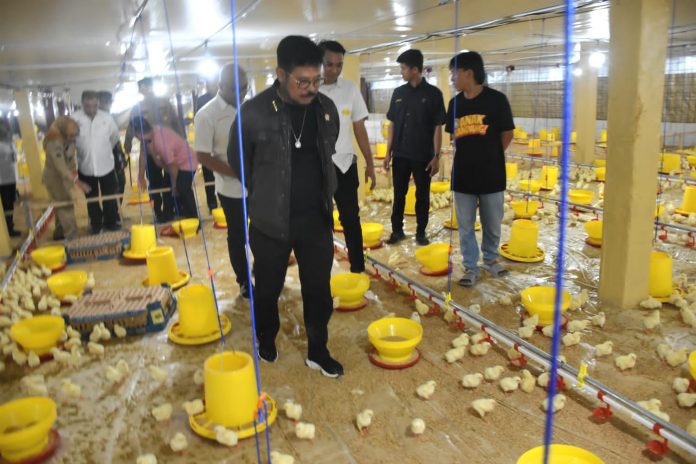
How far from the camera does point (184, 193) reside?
4711 mm

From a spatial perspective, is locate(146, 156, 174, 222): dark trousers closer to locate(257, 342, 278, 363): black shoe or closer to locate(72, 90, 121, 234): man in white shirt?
locate(72, 90, 121, 234): man in white shirt

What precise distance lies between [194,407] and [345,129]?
1728 millimetres

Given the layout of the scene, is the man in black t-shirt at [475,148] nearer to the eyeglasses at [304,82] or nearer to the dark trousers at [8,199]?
the eyeglasses at [304,82]

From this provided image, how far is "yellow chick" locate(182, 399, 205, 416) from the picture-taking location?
1843 mm

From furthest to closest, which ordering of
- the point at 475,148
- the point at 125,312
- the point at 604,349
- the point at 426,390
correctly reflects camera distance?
the point at 475,148, the point at 125,312, the point at 604,349, the point at 426,390

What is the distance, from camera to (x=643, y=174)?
8.32 feet

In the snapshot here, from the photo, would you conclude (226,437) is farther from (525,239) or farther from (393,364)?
(525,239)

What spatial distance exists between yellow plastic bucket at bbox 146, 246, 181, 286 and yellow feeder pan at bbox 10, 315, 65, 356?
79 cm

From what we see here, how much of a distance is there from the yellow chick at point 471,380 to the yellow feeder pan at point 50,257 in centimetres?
317

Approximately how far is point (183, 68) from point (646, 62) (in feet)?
22.0

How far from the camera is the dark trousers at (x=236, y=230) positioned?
8.40 ft

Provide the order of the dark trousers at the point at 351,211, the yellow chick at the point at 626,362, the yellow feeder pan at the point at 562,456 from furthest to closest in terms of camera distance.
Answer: the dark trousers at the point at 351,211, the yellow chick at the point at 626,362, the yellow feeder pan at the point at 562,456

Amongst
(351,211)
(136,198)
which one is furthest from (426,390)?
(136,198)

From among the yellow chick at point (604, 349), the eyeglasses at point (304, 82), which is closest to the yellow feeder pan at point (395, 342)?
the yellow chick at point (604, 349)
